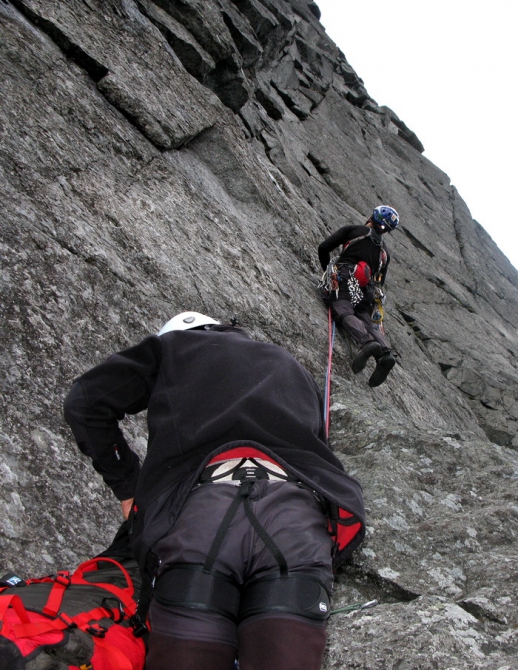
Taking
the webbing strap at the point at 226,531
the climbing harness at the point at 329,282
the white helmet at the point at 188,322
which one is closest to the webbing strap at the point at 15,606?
the webbing strap at the point at 226,531

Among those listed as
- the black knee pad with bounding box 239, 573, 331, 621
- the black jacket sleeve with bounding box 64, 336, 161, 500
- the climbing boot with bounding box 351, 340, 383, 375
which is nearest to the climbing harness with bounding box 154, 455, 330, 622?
the black knee pad with bounding box 239, 573, 331, 621

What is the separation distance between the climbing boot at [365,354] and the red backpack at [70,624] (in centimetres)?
575

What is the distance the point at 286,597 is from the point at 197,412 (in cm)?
105

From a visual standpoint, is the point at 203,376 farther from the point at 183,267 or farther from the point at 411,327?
the point at 411,327

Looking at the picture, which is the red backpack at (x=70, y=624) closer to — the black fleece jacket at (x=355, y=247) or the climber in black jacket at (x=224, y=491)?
the climber in black jacket at (x=224, y=491)

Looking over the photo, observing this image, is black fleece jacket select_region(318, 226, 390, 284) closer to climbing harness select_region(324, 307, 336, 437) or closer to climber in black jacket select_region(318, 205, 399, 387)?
climber in black jacket select_region(318, 205, 399, 387)

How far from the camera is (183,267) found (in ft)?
24.5

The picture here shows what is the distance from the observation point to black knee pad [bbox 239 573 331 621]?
2.55 m

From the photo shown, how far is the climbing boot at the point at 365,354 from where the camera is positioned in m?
8.55

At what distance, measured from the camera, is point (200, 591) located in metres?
2.54

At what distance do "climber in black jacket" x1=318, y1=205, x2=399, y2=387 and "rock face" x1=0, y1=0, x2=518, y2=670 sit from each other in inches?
13.5

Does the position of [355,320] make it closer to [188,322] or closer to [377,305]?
[377,305]

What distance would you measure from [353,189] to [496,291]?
26.4ft

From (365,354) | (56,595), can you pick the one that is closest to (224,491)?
(56,595)
